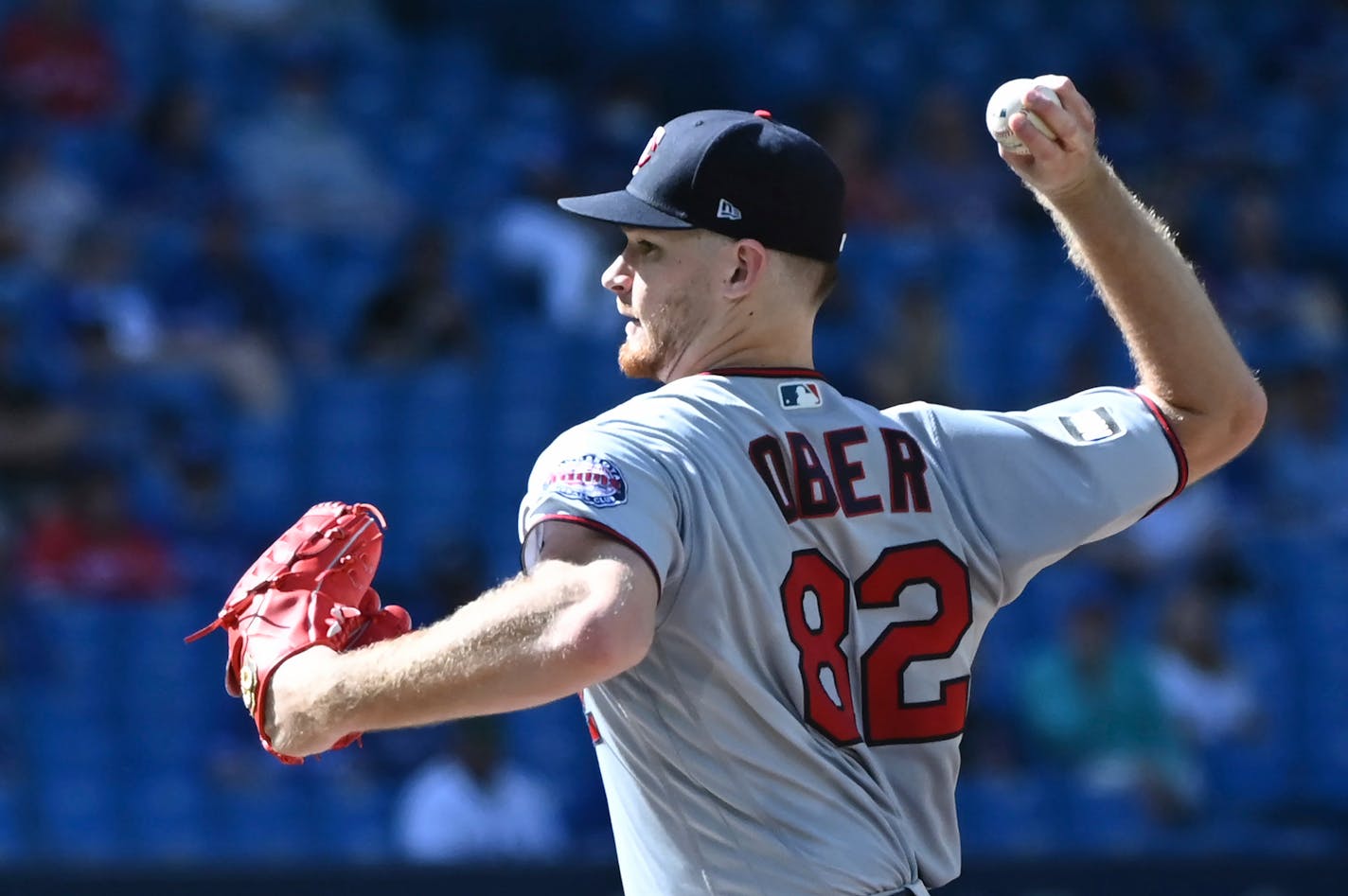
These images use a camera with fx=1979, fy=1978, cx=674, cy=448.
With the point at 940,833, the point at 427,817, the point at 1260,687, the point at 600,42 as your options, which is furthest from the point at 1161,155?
the point at 940,833

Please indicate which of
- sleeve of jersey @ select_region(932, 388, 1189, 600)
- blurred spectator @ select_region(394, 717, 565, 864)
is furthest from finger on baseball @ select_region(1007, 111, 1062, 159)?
blurred spectator @ select_region(394, 717, 565, 864)

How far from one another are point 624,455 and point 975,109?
30.2ft

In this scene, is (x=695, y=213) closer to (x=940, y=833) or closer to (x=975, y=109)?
(x=940, y=833)

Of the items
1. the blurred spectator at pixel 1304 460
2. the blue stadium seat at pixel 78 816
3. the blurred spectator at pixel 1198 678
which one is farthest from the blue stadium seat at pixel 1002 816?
the blue stadium seat at pixel 78 816

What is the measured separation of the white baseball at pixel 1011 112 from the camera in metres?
2.54

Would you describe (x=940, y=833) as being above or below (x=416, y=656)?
below

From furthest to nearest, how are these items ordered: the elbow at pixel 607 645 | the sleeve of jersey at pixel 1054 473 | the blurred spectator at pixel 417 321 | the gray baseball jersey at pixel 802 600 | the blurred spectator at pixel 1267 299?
the blurred spectator at pixel 1267 299, the blurred spectator at pixel 417 321, the sleeve of jersey at pixel 1054 473, the gray baseball jersey at pixel 802 600, the elbow at pixel 607 645

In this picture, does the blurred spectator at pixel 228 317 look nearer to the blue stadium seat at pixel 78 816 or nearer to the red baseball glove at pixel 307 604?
the blue stadium seat at pixel 78 816

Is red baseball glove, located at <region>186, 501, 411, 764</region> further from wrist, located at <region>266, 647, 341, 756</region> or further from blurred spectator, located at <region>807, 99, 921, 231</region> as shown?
blurred spectator, located at <region>807, 99, 921, 231</region>

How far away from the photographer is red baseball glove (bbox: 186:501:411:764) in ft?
7.61

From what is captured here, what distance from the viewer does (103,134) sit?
9.03m

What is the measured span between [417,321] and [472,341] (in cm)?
26

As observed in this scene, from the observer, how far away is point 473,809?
6.80 m

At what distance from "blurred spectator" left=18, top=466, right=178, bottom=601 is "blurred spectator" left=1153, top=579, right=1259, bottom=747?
3.96 meters
